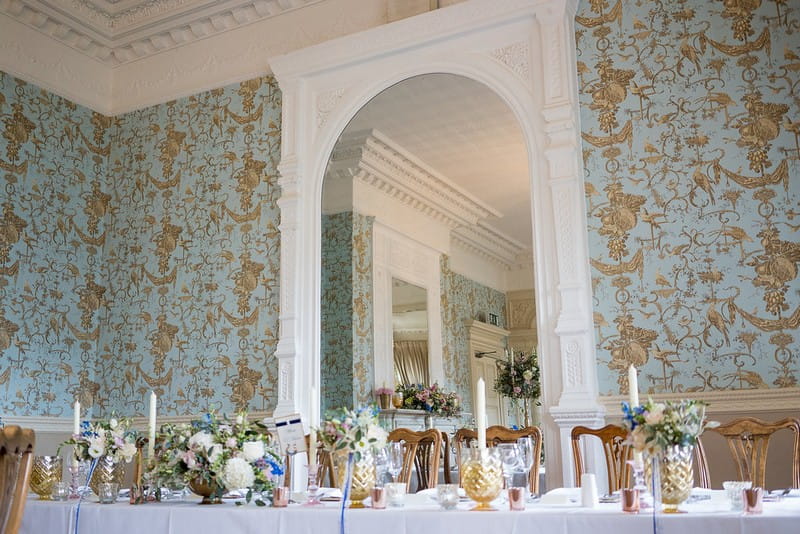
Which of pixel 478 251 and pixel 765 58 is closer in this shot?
pixel 765 58

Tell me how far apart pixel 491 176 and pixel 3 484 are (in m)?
3.40

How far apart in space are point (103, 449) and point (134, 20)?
396 cm

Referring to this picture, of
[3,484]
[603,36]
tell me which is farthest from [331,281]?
[3,484]

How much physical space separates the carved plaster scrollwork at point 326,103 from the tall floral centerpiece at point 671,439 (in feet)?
11.6

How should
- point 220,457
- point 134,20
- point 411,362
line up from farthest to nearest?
1. point 134,20
2. point 411,362
3. point 220,457

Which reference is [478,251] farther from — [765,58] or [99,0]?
[99,0]

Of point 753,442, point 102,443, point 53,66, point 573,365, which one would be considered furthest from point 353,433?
point 53,66

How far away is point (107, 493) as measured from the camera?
2.64 meters

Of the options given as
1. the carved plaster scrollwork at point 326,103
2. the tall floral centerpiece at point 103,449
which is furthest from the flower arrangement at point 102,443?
the carved plaster scrollwork at point 326,103

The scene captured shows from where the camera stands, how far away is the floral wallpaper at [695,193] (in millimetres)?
3756

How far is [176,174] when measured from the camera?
5.62m

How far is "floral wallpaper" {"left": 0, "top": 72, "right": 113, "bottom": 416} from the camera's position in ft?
17.0

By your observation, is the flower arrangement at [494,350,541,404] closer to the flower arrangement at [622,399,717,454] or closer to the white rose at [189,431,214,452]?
the white rose at [189,431,214,452]

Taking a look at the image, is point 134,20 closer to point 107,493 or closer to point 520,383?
point 520,383
